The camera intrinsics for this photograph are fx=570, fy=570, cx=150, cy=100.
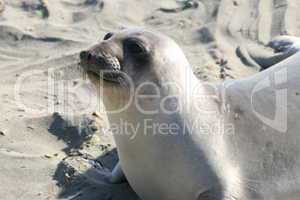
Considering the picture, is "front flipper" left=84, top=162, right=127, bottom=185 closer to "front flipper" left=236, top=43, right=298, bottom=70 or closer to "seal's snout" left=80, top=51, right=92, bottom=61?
"seal's snout" left=80, top=51, right=92, bottom=61

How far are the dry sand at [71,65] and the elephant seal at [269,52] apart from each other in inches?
3.9

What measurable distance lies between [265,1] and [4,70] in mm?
2916

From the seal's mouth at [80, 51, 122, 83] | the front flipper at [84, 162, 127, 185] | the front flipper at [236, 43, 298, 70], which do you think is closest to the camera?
the seal's mouth at [80, 51, 122, 83]

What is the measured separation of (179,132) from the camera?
3.04 m


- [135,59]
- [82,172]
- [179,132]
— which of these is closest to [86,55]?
[135,59]

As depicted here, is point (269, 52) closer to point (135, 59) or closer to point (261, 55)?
point (261, 55)

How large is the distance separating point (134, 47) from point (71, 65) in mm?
2015

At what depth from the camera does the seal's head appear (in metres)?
2.94

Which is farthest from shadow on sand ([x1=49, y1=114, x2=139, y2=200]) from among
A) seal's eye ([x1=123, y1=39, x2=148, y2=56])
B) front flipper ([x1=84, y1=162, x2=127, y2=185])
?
seal's eye ([x1=123, y1=39, x2=148, y2=56])

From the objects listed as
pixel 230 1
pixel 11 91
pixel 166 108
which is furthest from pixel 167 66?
pixel 230 1

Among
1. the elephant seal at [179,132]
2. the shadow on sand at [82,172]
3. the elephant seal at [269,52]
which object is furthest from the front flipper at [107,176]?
the elephant seal at [269,52]

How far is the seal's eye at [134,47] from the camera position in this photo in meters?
3.02

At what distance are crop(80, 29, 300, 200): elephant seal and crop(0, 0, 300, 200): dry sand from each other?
1.47 feet

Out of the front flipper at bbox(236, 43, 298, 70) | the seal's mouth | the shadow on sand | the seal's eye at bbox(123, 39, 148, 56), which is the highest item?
the seal's eye at bbox(123, 39, 148, 56)
